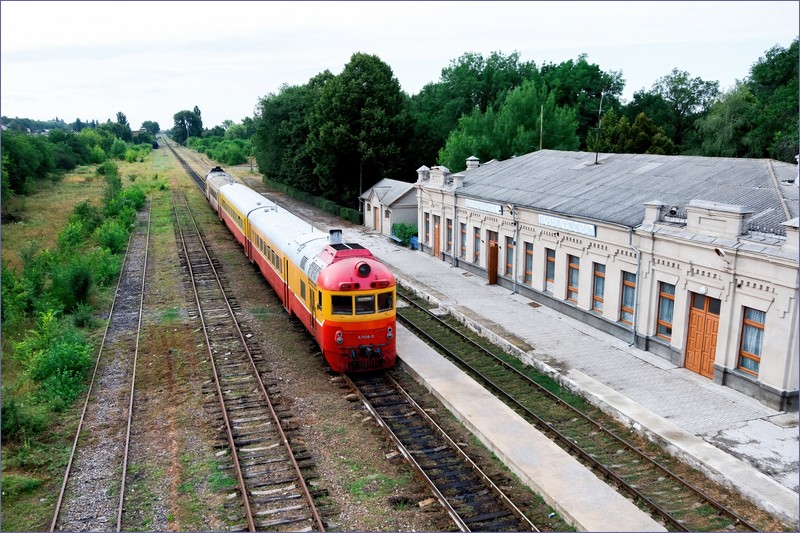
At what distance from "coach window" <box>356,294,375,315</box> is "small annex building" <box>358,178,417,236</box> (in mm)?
21221

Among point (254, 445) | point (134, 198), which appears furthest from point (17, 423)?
point (134, 198)

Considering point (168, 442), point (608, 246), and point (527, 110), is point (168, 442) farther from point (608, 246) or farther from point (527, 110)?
point (527, 110)

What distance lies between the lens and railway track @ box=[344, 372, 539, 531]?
10.3m

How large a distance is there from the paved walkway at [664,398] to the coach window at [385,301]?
4.52 metres

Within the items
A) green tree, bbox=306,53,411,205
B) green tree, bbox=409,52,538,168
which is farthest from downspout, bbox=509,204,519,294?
green tree, bbox=409,52,538,168

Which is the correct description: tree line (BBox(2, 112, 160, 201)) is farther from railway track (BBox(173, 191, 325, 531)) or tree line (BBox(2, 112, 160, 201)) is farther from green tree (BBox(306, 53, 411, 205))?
railway track (BBox(173, 191, 325, 531))

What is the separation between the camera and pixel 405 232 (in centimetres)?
3538

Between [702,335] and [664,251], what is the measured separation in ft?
8.05

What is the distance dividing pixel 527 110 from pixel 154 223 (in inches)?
1061

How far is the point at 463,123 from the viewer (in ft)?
145

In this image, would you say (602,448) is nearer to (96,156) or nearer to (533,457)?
(533,457)

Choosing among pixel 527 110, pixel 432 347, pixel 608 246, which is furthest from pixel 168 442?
pixel 527 110

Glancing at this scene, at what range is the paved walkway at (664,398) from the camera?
1161 centimetres

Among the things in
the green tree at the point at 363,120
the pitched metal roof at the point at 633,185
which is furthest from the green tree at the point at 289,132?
the pitched metal roof at the point at 633,185
